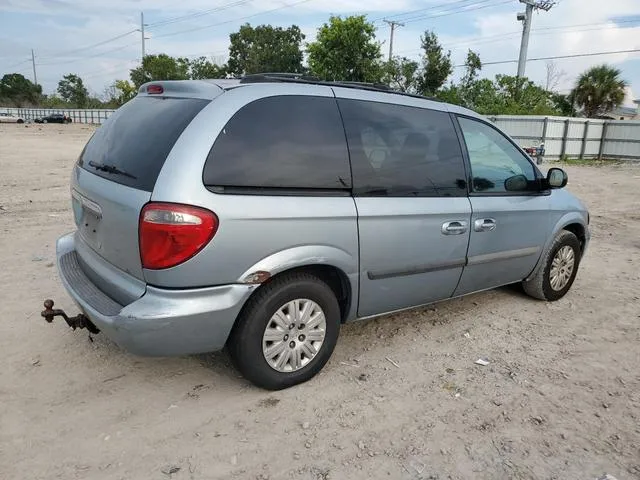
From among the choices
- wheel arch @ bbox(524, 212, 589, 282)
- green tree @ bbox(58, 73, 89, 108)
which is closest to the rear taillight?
wheel arch @ bbox(524, 212, 589, 282)

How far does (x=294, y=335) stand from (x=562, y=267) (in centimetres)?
297

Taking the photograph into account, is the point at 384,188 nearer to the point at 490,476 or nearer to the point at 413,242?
the point at 413,242

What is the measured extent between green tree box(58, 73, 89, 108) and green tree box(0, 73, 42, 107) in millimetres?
4205

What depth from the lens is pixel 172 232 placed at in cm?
248

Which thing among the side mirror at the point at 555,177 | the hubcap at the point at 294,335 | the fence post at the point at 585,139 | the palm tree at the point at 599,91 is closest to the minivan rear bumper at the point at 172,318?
the hubcap at the point at 294,335

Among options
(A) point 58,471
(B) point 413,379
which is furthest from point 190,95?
(B) point 413,379

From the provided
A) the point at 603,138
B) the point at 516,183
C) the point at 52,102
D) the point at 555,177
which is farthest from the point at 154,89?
the point at 52,102

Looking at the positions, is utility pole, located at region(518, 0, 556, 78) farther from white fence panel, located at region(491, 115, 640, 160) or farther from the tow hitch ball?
the tow hitch ball

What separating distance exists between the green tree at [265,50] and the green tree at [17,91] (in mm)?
42640

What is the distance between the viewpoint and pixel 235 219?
260cm

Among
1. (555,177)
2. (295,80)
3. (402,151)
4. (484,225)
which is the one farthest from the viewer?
(555,177)

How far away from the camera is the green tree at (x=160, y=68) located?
55125 millimetres

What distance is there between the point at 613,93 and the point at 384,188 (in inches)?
1243

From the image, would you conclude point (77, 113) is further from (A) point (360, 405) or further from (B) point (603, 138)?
(A) point (360, 405)
